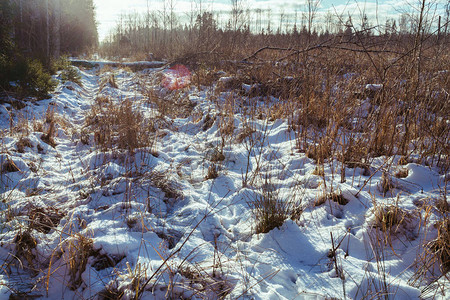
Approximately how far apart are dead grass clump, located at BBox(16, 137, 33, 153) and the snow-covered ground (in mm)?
30

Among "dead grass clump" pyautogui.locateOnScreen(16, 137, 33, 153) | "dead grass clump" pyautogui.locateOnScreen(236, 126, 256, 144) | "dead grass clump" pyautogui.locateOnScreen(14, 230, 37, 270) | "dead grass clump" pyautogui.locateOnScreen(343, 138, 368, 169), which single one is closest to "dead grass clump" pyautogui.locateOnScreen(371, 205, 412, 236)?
"dead grass clump" pyautogui.locateOnScreen(343, 138, 368, 169)

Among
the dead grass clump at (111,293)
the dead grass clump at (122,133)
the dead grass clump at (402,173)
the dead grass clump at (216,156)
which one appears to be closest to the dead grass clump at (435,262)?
the dead grass clump at (402,173)

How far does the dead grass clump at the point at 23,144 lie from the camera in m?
3.31

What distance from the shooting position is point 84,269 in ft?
5.49

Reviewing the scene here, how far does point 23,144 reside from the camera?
3430 mm

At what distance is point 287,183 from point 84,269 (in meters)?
1.88

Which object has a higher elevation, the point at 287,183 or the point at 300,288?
the point at 287,183

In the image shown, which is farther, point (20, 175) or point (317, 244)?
point (20, 175)

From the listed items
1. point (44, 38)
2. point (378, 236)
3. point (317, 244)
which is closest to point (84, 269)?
point (317, 244)

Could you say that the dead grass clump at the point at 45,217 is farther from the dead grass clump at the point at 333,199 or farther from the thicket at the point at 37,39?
the thicket at the point at 37,39

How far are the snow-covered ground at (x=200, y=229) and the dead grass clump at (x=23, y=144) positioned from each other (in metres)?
0.03

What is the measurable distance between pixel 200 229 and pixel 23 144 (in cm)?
289

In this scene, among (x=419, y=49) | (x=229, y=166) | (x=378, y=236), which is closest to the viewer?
(x=378, y=236)

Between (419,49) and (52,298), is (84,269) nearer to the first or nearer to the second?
(52,298)
